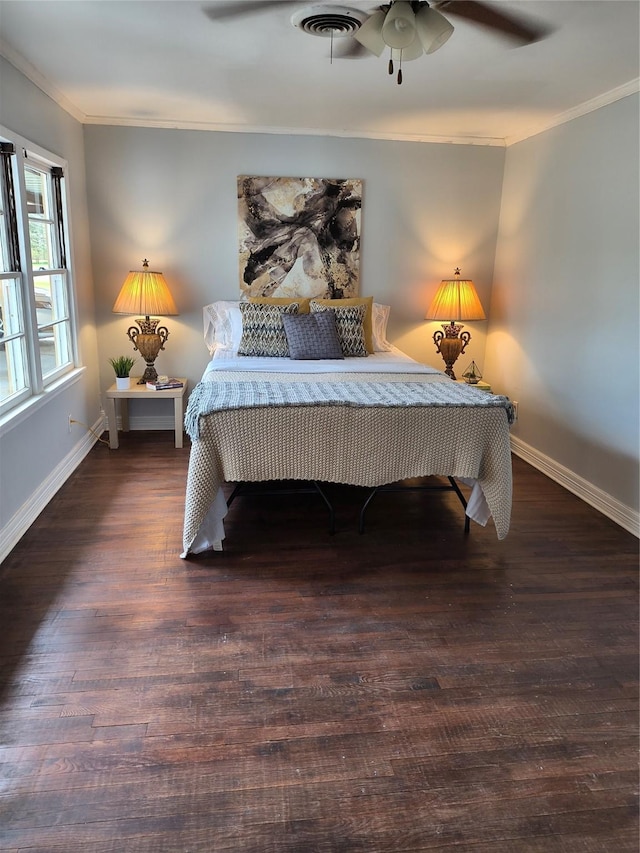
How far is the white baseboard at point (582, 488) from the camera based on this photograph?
3142mm

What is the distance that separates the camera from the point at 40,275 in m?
3.34

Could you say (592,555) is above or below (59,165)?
below

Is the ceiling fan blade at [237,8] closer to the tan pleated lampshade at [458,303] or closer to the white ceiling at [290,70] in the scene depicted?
the white ceiling at [290,70]

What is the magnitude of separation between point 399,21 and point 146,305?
8.80 feet

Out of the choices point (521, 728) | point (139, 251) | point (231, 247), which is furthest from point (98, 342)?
point (521, 728)

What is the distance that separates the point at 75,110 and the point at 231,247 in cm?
139

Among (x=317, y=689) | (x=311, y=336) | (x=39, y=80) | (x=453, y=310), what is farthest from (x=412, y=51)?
(x=317, y=689)

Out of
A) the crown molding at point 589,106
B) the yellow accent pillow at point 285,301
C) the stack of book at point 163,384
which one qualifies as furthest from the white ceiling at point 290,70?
the stack of book at point 163,384

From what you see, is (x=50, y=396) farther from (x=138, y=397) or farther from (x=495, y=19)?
(x=495, y=19)

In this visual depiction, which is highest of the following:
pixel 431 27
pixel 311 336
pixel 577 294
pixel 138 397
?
pixel 431 27

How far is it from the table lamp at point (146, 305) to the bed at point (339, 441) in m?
1.59

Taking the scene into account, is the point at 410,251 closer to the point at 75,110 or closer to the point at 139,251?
the point at 139,251

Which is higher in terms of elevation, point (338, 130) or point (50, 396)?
point (338, 130)

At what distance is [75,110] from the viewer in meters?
3.90
